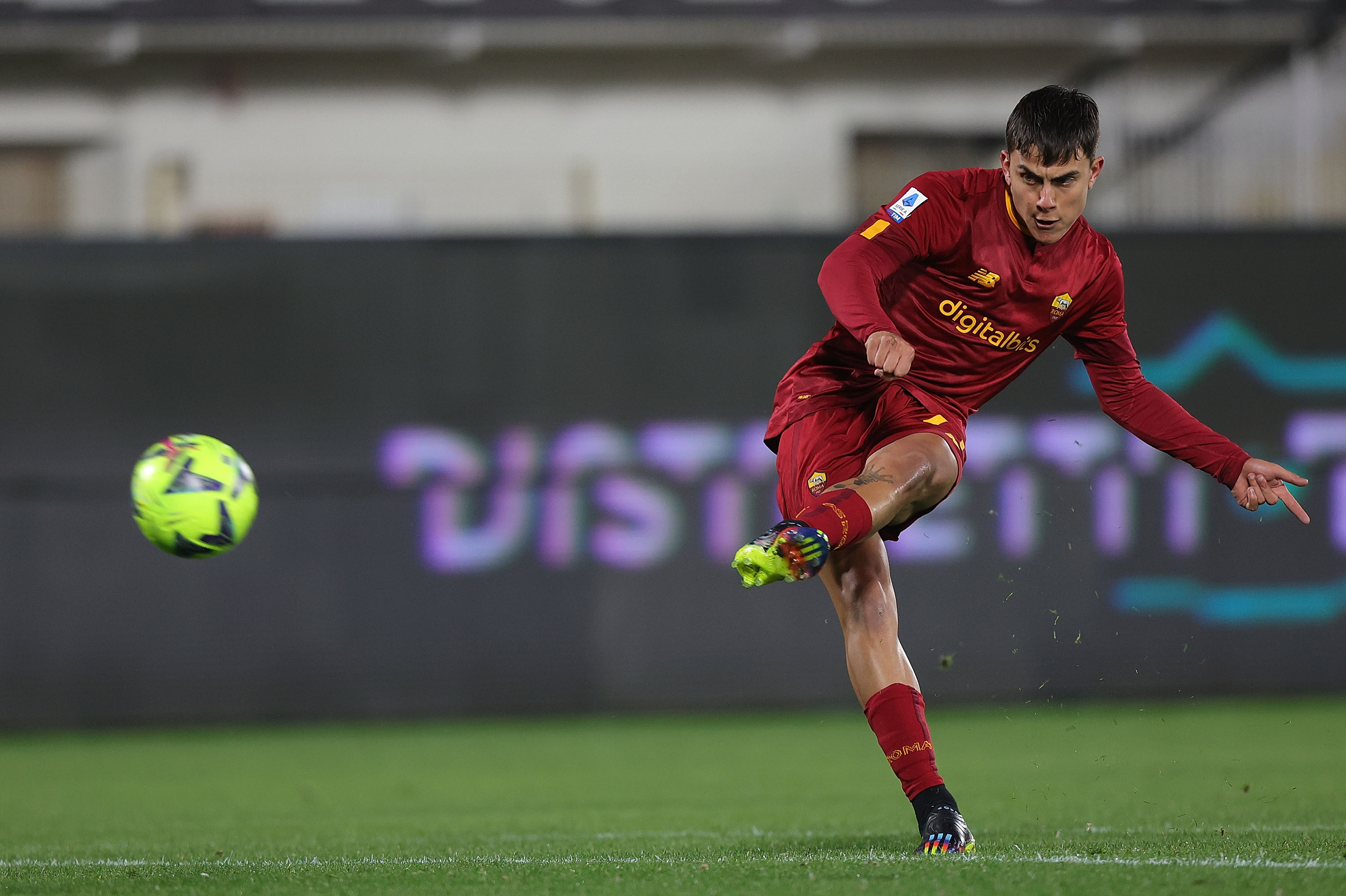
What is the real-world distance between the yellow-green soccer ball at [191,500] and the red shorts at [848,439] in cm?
203

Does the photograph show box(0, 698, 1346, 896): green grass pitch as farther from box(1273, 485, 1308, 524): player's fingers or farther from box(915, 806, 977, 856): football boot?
box(1273, 485, 1308, 524): player's fingers

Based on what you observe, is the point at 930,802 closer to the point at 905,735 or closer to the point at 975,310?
the point at 905,735

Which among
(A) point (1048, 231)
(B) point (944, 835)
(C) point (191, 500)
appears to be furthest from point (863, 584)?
(C) point (191, 500)

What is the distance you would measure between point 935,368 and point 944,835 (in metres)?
1.51

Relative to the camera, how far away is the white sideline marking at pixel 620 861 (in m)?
4.46

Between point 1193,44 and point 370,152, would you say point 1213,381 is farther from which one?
point 370,152

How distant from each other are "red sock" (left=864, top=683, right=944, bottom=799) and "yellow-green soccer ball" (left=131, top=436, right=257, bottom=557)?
2435 mm

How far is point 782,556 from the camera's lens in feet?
13.8

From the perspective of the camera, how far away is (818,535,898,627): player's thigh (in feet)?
16.1

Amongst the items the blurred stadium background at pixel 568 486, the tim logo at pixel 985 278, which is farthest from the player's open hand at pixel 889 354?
the blurred stadium background at pixel 568 486

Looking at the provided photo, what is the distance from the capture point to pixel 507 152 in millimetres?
15945

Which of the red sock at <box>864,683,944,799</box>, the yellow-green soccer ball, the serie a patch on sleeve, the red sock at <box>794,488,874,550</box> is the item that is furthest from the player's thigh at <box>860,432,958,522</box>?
the yellow-green soccer ball

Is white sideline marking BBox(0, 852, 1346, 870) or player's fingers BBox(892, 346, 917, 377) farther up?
player's fingers BBox(892, 346, 917, 377)

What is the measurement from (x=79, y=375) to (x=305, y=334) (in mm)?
1673
